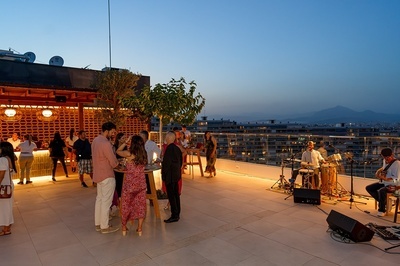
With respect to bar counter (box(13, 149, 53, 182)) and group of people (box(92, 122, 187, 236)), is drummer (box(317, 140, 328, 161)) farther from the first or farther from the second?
bar counter (box(13, 149, 53, 182))

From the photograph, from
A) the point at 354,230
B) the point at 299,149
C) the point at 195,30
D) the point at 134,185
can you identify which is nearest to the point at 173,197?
the point at 134,185

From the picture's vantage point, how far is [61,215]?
5.07 meters

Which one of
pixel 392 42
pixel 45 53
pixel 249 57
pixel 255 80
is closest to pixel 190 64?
pixel 249 57

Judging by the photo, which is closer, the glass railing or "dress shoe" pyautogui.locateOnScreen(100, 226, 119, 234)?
"dress shoe" pyautogui.locateOnScreen(100, 226, 119, 234)

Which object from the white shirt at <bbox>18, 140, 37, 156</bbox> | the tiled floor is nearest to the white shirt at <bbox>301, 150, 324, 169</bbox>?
the tiled floor

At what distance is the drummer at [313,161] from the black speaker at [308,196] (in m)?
0.84

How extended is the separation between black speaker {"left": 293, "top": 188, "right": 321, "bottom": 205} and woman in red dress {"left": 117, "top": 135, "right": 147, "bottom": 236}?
11.6 feet

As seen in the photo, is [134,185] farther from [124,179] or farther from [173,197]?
[173,197]

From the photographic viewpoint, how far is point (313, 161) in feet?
20.9

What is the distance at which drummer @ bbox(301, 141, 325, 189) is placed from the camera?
6.26 meters

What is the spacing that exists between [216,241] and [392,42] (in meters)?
42.2

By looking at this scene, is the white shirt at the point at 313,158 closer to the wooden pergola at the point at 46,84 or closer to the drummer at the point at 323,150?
the drummer at the point at 323,150

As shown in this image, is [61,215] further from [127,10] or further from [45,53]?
[45,53]

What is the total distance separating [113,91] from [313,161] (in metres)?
6.80
